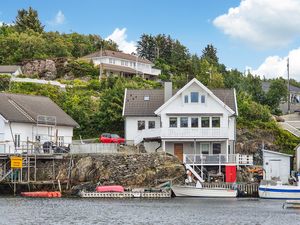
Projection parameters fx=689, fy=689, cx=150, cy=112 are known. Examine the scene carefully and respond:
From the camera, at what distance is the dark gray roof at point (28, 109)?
7512 centimetres

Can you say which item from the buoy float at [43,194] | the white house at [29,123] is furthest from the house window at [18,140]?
the buoy float at [43,194]

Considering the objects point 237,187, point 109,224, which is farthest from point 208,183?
point 109,224

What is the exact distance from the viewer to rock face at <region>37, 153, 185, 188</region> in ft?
226

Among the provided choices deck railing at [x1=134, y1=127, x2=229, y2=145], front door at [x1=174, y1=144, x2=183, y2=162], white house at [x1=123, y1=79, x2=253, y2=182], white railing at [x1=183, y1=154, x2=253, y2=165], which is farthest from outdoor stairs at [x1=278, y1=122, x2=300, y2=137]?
white railing at [x1=183, y1=154, x2=253, y2=165]

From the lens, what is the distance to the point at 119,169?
69250 millimetres

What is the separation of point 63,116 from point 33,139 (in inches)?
311

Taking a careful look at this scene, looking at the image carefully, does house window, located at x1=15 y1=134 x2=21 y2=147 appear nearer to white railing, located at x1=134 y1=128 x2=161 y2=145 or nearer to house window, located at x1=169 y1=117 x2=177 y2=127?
white railing, located at x1=134 y1=128 x2=161 y2=145

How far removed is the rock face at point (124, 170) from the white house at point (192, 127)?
3.16m

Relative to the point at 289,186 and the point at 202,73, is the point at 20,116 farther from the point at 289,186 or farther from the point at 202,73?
the point at 202,73

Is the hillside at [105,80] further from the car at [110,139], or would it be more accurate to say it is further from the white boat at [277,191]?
the white boat at [277,191]

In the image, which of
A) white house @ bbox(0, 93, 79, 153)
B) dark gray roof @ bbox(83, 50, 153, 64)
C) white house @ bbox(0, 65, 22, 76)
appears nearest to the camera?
white house @ bbox(0, 93, 79, 153)

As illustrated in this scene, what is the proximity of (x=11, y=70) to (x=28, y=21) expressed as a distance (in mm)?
41453

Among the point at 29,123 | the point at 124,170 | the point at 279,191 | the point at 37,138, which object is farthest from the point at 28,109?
the point at 279,191

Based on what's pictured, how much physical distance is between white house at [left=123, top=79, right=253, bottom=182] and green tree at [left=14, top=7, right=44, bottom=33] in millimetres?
77712
